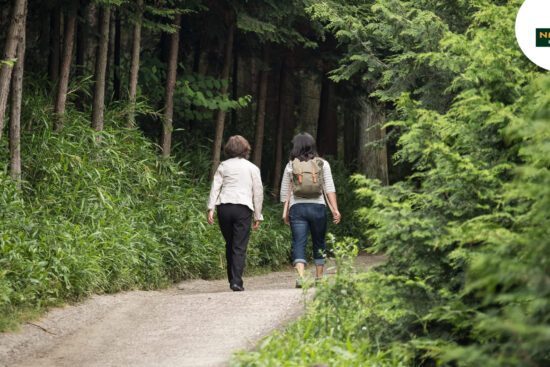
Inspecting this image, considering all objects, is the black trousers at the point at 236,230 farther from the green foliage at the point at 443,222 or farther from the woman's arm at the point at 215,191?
the green foliage at the point at 443,222

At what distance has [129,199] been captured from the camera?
37.9 ft

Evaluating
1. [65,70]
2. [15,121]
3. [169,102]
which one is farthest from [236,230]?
[169,102]

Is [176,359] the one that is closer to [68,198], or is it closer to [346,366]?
[346,366]

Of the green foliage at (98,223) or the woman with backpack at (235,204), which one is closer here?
the green foliage at (98,223)

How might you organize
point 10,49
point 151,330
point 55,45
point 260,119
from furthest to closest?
point 260,119, point 55,45, point 10,49, point 151,330

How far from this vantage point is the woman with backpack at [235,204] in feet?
32.5

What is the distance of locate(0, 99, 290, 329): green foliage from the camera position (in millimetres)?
8398

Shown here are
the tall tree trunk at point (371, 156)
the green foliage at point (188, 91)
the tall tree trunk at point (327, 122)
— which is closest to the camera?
the green foliage at point (188, 91)

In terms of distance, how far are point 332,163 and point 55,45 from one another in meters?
9.21

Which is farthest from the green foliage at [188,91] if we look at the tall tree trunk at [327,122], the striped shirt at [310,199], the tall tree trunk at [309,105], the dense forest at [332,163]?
the tall tree trunk at [309,105]

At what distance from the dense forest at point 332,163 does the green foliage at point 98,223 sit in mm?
33

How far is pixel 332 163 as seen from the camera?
2022 cm

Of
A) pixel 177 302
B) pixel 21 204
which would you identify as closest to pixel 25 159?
Result: pixel 21 204

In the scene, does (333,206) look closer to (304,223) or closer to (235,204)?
(304,223)
